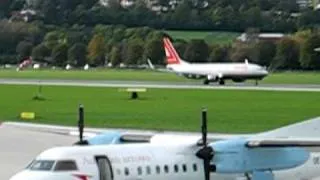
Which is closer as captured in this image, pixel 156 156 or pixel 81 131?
pixel 156 156

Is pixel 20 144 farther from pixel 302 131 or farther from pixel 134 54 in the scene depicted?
pixel 134 54

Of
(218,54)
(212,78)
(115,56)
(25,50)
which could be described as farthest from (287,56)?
(212,78)

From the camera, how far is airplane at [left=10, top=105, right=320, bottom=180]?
815 inches

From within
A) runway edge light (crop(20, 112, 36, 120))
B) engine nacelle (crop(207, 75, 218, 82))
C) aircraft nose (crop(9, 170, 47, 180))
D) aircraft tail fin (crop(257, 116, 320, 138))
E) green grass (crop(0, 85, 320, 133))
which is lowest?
engine nacelle (crop(207, 75, 218, 82))

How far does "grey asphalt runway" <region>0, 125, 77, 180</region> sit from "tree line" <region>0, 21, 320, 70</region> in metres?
115

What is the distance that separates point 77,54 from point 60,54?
3.00 metres

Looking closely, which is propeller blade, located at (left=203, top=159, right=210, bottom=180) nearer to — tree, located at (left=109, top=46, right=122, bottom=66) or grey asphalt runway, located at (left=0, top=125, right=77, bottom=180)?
grey asphalt runway, located at (left=0, top=125, right=77, bottom=180)

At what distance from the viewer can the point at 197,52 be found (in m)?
174

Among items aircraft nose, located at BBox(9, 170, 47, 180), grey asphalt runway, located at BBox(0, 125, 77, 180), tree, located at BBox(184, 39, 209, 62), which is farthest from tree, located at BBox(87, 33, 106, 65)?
aircraft nose, located at BBox(9, 170, 47, 180)

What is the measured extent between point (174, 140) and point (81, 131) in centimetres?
231

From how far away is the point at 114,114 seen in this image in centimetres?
5409

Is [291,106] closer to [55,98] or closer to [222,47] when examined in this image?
[55,98]

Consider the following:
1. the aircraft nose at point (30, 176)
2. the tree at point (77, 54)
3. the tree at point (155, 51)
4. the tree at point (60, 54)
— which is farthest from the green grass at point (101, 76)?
the aircraft nose at point (30, 176)

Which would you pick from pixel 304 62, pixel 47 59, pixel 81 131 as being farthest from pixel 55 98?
pixel 47 59
